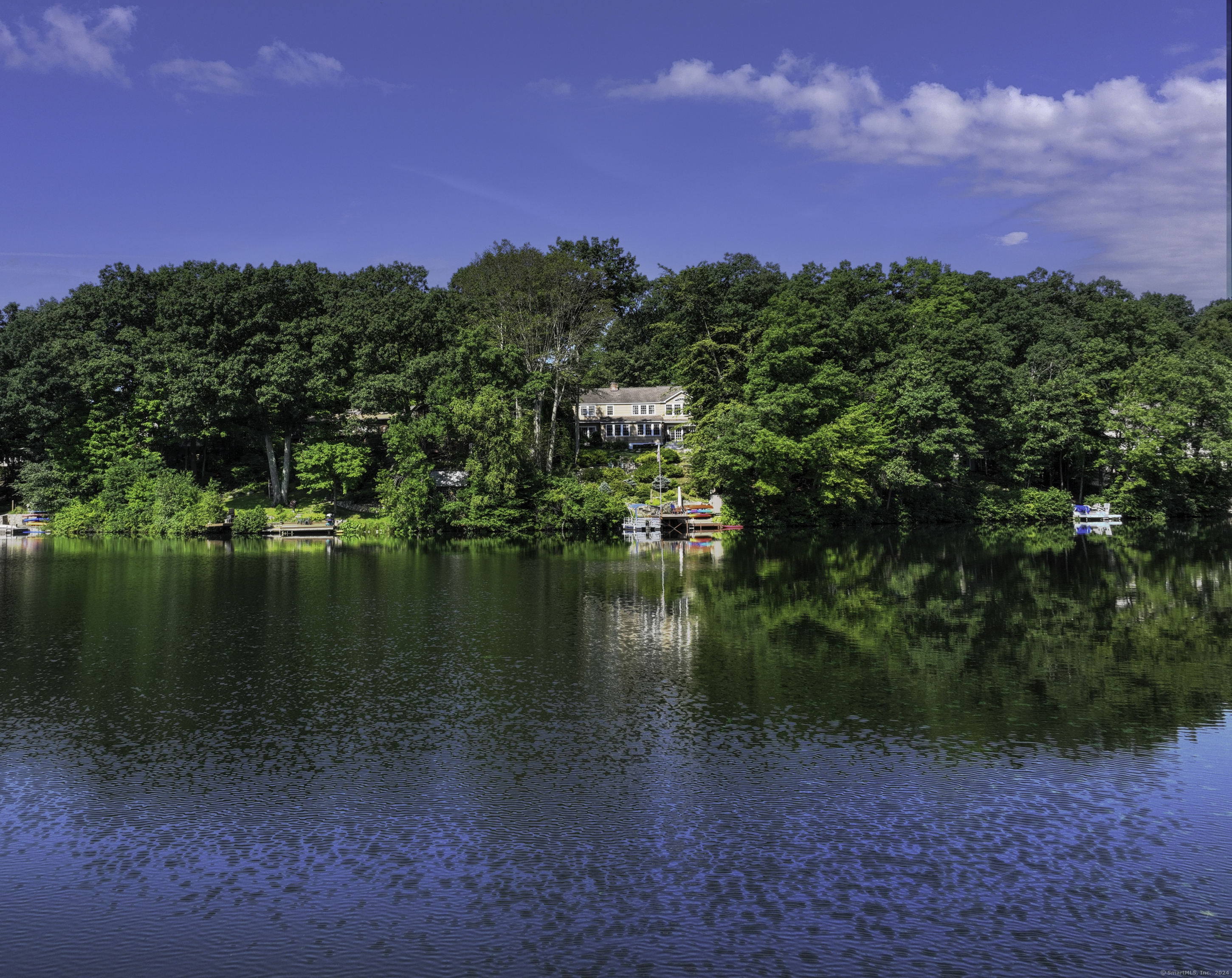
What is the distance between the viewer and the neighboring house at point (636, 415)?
98.4 metres

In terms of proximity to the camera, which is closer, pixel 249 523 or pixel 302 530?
pixel 302 530

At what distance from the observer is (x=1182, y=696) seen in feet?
65.2

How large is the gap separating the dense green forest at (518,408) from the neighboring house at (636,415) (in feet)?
45.9

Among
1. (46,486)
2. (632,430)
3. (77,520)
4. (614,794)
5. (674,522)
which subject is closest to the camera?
(614,794)

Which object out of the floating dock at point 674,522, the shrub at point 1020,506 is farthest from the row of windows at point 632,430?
the shrub at point 1020,506

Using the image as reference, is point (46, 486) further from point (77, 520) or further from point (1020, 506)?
point (1020, 506)

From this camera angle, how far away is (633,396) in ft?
328

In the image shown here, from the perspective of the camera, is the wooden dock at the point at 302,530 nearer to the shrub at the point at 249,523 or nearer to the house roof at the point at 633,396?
the shrub at the point at 249,523

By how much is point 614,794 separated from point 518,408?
189 feet

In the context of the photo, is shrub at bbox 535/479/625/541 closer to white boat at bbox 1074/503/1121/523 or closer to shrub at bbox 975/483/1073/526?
shrub at bbox 975/483/1073/526

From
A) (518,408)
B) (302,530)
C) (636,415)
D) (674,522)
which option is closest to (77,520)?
(302,530)

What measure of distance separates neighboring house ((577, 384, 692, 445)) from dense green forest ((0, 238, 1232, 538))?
551 inches

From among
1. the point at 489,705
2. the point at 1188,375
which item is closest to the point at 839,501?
the point at 1188,375

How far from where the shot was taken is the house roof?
99.1 m
